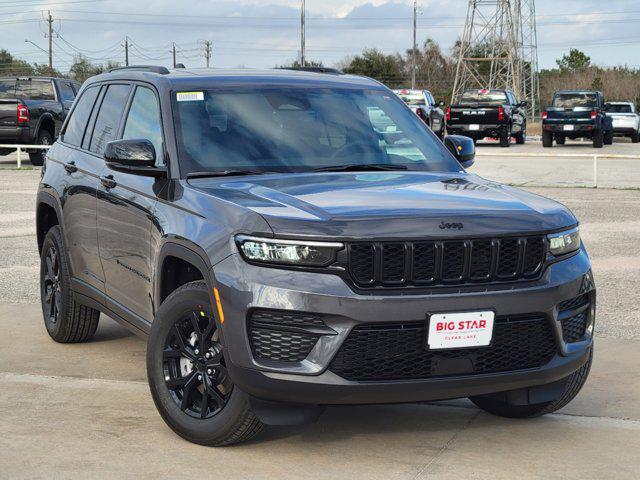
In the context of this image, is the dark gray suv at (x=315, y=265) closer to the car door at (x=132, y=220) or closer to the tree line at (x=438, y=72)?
the car door at (x=132, y=220)

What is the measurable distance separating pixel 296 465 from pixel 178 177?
1584mm

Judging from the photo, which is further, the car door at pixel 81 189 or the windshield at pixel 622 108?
the windshield at pixel 622 108

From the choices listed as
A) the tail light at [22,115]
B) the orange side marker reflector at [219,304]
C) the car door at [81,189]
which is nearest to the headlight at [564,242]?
the orange side marker reflector at [219,304]

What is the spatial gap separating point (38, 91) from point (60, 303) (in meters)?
21.0

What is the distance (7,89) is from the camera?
Result: 27828 mm

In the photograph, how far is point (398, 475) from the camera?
4859mm

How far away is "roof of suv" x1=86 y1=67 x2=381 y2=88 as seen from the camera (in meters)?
6.38

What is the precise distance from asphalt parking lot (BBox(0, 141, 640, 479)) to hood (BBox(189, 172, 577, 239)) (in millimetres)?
1008

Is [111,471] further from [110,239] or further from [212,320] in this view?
[110,239]

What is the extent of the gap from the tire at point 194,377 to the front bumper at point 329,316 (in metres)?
0.23

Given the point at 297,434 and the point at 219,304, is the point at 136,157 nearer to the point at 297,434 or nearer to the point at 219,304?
the point at 219,304

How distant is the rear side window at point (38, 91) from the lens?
27594 millimetres

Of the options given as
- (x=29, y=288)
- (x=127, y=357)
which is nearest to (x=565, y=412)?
(x=127, y=357)

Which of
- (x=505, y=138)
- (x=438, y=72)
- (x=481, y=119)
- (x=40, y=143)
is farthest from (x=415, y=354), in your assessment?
(x=438, y=72)
